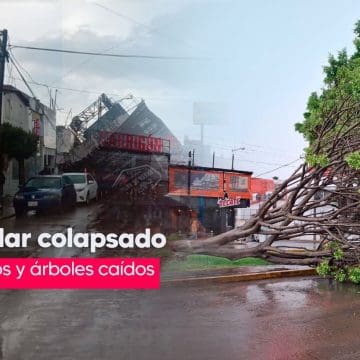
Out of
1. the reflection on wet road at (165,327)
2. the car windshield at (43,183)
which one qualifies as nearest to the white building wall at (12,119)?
the car windshield at (43,183)

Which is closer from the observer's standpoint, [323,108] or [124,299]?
[124,299]

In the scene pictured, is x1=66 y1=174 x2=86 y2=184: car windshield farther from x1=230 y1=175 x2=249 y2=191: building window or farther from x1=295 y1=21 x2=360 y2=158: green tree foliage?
x1=295 y1=21 x2=360 y2=158: green tree foliage

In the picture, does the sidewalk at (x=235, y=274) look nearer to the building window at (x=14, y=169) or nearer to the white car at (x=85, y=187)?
the white car at (x=85, y=187)

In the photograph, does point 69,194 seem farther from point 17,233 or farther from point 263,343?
point 263,343

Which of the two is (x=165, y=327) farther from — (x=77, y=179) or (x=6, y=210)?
(x=6, y=210)

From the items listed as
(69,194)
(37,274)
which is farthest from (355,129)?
(37,274)

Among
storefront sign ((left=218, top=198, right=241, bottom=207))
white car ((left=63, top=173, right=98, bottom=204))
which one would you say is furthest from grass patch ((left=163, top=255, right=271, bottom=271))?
white car ((left=63, top=173, right=98, bottom=204))
